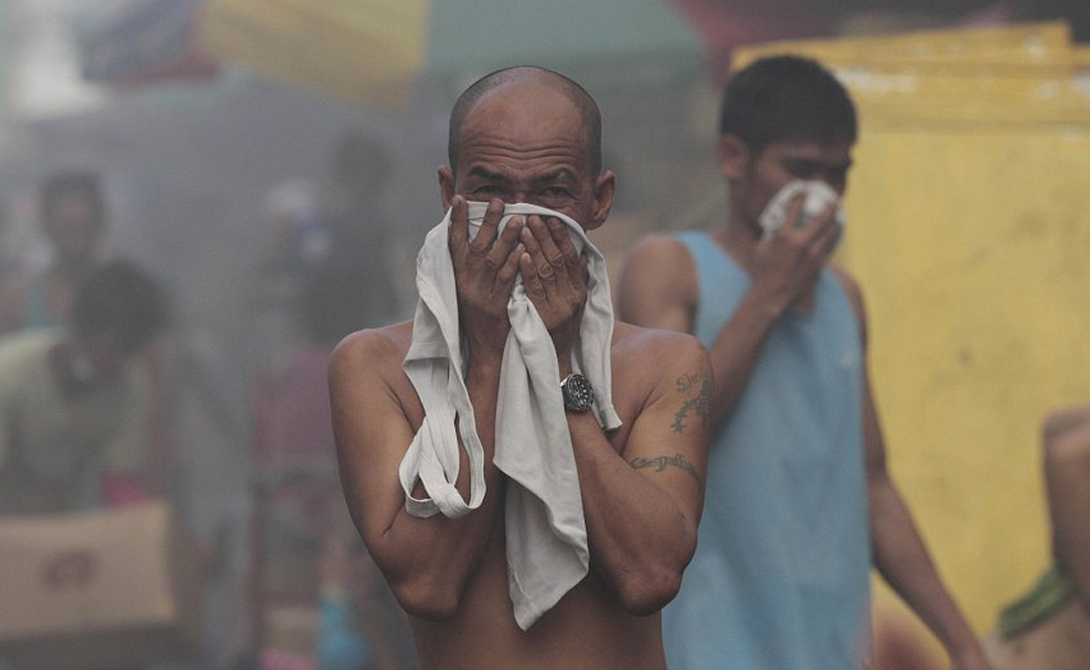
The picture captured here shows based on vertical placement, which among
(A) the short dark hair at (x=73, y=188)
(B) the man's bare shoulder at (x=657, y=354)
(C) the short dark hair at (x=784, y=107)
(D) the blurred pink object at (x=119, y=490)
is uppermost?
(C) the short dark hair at (x=784, y=107)

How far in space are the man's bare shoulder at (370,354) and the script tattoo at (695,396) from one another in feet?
1.23

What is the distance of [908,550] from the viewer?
4070 millimetres

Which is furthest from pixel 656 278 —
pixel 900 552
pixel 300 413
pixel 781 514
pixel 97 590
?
pixel 97 590

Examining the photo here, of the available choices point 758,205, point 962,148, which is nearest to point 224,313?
point 962,148

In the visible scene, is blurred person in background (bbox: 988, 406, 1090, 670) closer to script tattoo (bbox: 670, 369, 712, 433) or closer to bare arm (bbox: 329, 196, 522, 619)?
script tattoo (bbox: 670, 369, 712, 433)

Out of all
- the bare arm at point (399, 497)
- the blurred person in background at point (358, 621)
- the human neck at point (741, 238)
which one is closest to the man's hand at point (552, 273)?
the bare arm at point (399, 497)

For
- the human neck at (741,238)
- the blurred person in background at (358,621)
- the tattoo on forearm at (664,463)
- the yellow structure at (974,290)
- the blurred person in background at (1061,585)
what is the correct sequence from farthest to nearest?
the blurred person in background at (358,621)
the yellow structure at (974,290)
the blurred person in background at (1061,585)
the human neck at (741,238)
the tattoo on forearm at (664,463)

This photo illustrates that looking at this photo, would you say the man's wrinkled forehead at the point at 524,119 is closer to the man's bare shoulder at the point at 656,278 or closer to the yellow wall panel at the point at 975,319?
the man's bare shoulder at the point at 656,278

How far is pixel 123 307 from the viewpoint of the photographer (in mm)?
6543

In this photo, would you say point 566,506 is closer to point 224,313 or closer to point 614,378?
point 614,378

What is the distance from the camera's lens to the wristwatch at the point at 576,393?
2.40 meters

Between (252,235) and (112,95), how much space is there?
729 mm

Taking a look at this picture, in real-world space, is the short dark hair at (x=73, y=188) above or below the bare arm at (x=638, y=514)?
below

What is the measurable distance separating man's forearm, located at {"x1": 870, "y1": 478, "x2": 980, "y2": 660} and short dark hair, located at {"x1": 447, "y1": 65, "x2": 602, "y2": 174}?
1.76 metres
